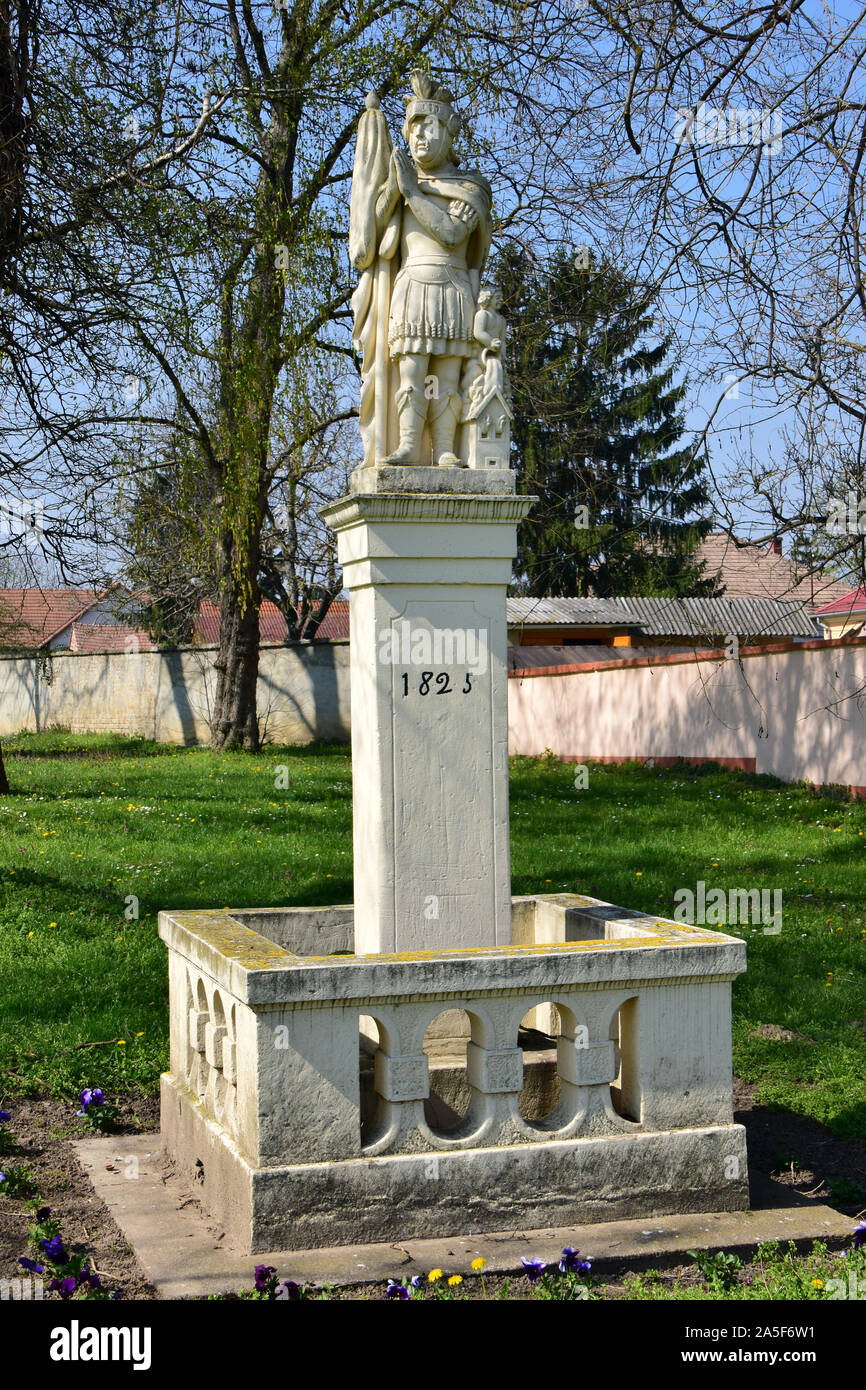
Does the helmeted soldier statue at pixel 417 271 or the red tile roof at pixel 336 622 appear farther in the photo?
the red tile roof at pixel 336 622

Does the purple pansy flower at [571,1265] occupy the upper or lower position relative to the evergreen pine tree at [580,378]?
lower

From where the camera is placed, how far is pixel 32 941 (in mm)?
8000

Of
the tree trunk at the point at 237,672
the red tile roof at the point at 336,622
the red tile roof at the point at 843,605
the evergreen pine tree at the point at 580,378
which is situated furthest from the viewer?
the red tile roof at the point at 336,622

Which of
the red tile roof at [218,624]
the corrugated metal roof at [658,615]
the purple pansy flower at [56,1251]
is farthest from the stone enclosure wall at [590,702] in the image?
the red tile roof at [218,624]

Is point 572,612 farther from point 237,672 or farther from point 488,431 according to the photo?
point 488,431

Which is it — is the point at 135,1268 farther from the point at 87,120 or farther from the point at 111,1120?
the point at 87,120

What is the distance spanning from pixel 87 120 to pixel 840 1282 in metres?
7.92

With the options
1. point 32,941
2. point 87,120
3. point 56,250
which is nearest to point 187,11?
point 87,120

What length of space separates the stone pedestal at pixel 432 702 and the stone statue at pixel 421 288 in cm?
28

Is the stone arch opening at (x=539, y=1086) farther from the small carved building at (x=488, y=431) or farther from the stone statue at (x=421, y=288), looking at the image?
the stone statue at (x=421, y=288)

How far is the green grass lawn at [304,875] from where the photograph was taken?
675cm

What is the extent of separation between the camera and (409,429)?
206 inches

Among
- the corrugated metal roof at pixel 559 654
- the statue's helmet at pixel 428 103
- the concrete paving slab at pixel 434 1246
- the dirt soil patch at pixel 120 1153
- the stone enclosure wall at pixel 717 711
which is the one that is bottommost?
the dirt soil patch at pixel 120 1153

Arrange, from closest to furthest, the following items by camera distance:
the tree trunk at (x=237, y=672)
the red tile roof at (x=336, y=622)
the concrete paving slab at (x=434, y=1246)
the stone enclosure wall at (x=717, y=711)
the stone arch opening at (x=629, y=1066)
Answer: the concrete paving slab at (x=434, y=1246), the stone arch opening at (x=629, y=1066), the stone enclosure wall at (x=717, y=711), the tree trunk at (x=237, y=672), the red tile roof at (x=336, y=622)
